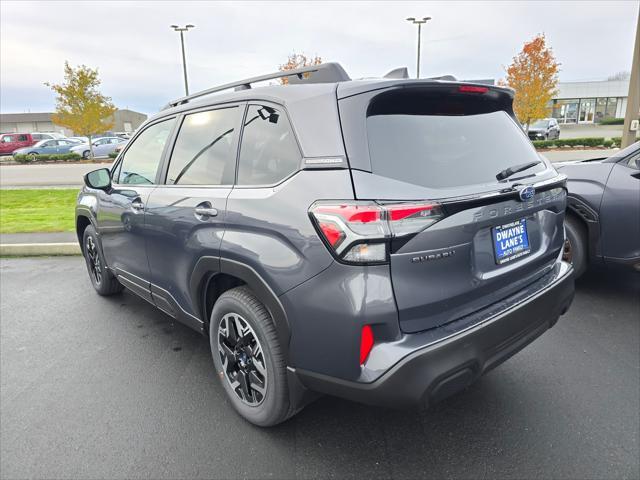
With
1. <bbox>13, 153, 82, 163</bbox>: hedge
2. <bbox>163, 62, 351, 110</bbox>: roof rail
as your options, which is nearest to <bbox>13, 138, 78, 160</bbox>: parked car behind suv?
<bbox>13, 153, 82, 163</bbox>: hedge

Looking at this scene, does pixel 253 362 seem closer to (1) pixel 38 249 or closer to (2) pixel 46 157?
(1) pixel 38 249

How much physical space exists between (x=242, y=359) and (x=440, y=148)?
1.57m

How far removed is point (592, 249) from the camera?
4.28 metres

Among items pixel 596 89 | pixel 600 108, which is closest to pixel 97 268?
pixel 596 89

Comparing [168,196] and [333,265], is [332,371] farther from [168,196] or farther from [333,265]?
[168,196]

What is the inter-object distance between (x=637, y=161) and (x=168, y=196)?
4.05 meters

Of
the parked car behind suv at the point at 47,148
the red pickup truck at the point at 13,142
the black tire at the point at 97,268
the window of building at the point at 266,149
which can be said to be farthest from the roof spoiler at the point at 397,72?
the red pickup truck at the point at 13,142

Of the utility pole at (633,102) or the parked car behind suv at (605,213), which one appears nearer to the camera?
the parked car behind suv at (605,213)

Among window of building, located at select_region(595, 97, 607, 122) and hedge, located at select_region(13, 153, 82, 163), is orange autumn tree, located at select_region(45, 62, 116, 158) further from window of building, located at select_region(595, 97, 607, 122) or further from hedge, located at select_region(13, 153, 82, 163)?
window of building, located at select_region(595, 97, 607, 122)

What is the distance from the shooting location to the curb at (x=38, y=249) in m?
6.60

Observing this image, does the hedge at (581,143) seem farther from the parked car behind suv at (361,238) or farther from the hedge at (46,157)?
the hedge at (46,157)

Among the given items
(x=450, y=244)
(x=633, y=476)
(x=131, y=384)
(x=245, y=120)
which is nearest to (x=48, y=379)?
(x=131, y=384)

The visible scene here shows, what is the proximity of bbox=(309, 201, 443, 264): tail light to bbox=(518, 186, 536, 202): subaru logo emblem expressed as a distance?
0.65m

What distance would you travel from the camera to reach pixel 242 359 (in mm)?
2576
